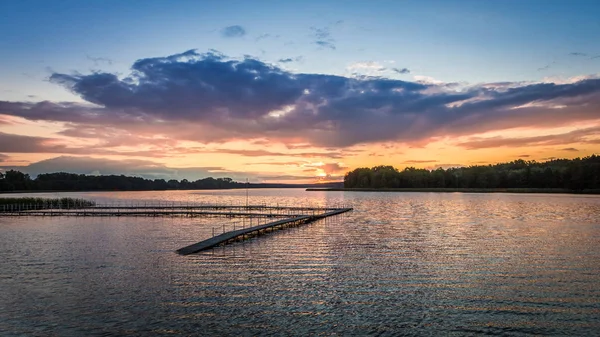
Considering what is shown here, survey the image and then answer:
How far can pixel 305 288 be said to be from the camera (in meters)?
19.7

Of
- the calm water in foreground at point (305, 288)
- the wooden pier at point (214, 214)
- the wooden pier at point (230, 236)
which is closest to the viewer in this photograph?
the calm water in foreground at point (305, 288)

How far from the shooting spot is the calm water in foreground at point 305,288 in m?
15.0

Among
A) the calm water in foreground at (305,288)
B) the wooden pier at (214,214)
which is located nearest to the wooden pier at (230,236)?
the wooden pier at (214,214)

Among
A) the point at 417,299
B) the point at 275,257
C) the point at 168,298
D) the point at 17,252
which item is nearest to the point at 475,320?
the point at 417,299

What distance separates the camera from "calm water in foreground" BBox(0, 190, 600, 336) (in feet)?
49.1

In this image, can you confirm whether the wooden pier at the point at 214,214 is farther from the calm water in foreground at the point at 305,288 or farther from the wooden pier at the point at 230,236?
the calm water in foreground at the point at 305,288

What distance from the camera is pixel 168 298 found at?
1816 cm

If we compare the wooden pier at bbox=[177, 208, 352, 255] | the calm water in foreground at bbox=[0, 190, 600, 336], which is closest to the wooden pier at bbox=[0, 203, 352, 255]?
the wooden pier at bbox=[177, 208, 352, 255]

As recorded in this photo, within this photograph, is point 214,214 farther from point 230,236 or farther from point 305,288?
point 305,288

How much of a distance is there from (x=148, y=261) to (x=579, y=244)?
3073 centimetres

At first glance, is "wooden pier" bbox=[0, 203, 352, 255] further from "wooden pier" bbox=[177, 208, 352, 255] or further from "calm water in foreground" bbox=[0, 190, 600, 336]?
"calm water in foreground" bbox=[0, 190, 600, 336]

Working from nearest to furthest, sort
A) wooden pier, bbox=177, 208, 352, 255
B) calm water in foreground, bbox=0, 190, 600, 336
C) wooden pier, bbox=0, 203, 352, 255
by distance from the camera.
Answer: calm water in foreground, bbox=0, 190, 600, 336 < wooden pier, bbox=177, 208, 352, 255 < wooden pier, bbox=0, 203, 352, 255

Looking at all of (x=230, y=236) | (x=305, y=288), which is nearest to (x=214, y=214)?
(x=230, y=236)

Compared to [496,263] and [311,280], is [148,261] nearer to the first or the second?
Answer: [311,280]
